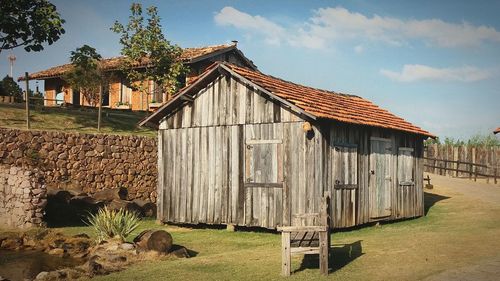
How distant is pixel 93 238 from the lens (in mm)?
13391

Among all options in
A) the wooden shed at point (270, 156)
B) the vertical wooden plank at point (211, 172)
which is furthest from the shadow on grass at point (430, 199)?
the vertical wooden plank at point (211, 172)

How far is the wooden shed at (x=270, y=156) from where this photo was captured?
14.1 metres

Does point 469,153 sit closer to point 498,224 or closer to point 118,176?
point 498,224

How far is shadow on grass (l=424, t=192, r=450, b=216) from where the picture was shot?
65.6ft

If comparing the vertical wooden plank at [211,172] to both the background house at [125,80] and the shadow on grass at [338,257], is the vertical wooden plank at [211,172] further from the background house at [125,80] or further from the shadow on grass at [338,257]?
the background house at [125,80]

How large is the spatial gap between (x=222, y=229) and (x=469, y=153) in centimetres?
2456

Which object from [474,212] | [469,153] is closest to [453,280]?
[474,212]

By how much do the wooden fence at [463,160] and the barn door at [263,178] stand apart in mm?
21022

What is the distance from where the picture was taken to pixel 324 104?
15.6 m

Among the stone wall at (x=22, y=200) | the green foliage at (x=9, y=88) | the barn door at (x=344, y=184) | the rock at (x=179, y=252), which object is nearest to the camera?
the rock at (x=179, y=252)

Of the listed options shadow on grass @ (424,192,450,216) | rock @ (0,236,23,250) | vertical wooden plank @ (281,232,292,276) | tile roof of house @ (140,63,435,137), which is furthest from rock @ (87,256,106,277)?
shadow on grass @ (424,192,450,216)

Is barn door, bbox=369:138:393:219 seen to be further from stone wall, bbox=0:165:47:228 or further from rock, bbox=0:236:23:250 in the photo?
rock, bbox=0:236:23:250

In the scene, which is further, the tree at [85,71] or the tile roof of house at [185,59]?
the tile roof of house at [185,59]

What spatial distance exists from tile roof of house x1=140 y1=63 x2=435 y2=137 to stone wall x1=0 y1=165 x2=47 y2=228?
13.4 feet
